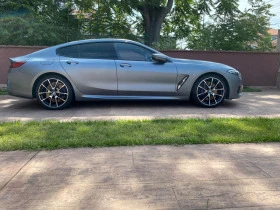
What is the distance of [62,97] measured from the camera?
19.3 ft

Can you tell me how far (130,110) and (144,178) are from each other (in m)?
3.17

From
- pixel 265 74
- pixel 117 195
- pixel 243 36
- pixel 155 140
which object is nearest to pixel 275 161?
pixel 155 140

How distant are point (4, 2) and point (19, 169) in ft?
37.6

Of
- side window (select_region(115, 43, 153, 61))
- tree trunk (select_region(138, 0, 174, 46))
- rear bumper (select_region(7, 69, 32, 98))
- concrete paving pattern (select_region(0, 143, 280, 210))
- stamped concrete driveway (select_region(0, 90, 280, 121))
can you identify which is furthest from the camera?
tree trunk (select_region(138, 0, 174, 46))

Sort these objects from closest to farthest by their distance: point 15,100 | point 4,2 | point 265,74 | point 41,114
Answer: point 41,114, point 15,100, point 265,74, point 4,2

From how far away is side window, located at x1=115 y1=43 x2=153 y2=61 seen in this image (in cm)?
602

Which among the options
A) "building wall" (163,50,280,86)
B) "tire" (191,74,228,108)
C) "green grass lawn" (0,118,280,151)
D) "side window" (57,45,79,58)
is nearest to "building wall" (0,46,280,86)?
"building wall" (163,50,280,86)

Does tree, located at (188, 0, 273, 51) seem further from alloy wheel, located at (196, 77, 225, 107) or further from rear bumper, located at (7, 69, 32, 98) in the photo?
rear bumper, located at (7, 69, 32, 98)

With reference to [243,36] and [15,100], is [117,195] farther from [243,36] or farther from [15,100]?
[243,36]

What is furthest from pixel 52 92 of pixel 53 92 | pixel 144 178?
pixel 144 178

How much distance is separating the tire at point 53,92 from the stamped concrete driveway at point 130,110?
182 millimetres

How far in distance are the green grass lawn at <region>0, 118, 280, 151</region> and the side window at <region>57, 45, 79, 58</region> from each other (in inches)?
71.9

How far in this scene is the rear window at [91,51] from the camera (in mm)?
5988

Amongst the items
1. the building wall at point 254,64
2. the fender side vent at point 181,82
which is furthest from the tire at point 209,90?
the building wall at point 254,64
